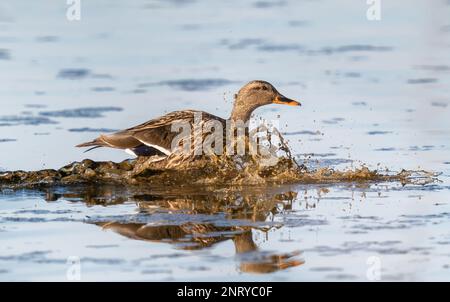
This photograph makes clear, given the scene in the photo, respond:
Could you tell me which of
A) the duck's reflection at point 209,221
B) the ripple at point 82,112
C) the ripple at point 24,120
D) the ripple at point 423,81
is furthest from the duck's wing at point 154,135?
the ripple at point 423,81

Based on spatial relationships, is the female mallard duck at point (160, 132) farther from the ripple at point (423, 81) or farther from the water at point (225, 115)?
the ripple at point (423, 81)

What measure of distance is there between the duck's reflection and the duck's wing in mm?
1217

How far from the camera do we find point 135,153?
1281 centimetres

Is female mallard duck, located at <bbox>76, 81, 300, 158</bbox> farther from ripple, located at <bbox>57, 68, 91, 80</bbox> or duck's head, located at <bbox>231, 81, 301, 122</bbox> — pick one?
ripple, located at <bbox>57, 68, 91, 80</bbox>

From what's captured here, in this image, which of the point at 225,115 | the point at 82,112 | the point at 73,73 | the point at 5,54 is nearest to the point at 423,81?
the point at 225,115

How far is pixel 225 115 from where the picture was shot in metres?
15.1

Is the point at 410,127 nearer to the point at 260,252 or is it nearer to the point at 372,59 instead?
the point at 372,59

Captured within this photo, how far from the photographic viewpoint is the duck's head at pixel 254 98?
13.4 m

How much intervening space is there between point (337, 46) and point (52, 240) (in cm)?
964

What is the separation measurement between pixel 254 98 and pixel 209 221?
4.11m

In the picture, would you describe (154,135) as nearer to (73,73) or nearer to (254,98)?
(254,98)

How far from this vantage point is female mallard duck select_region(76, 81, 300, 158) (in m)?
12.7

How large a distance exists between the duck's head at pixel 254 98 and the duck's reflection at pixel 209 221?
264 centimetres
